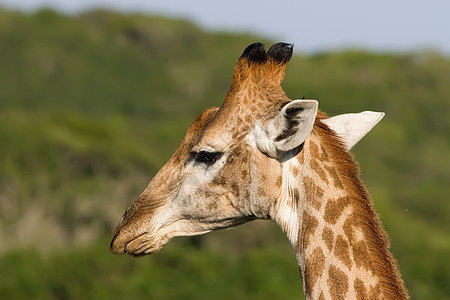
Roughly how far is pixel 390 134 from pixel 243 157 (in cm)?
8625

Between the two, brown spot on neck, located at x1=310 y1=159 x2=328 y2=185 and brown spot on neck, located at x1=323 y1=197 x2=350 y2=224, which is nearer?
brown spot on neck, located at x1=323 y1=197 x2=350 y2=224

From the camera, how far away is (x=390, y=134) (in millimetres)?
91438

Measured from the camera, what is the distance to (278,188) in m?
6.65

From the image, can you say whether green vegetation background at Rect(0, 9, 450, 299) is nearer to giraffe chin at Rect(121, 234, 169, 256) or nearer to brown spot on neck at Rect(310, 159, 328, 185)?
giraffe chin at Rect(121, 234, 169, 256)

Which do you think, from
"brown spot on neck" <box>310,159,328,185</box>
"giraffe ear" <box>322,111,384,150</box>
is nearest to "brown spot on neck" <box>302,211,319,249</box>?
"brown spot on neck" <box>310,159,328,185</box>

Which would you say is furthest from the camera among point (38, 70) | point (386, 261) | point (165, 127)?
point (38, 70)

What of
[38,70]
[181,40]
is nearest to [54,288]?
[38,70]

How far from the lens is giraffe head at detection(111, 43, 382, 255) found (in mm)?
6684

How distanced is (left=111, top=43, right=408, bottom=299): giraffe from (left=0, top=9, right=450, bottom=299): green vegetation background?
2666 centimetres

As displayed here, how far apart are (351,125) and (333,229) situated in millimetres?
1007

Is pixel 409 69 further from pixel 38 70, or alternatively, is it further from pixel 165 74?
pixel 38 70

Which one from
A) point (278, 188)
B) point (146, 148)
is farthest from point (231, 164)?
point (146, 148)

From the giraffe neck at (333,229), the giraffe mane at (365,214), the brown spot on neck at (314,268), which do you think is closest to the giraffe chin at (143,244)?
the giraffe neck at (333,229)

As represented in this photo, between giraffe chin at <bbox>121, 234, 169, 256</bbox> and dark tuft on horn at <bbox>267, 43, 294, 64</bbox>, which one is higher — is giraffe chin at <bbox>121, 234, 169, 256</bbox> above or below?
below
